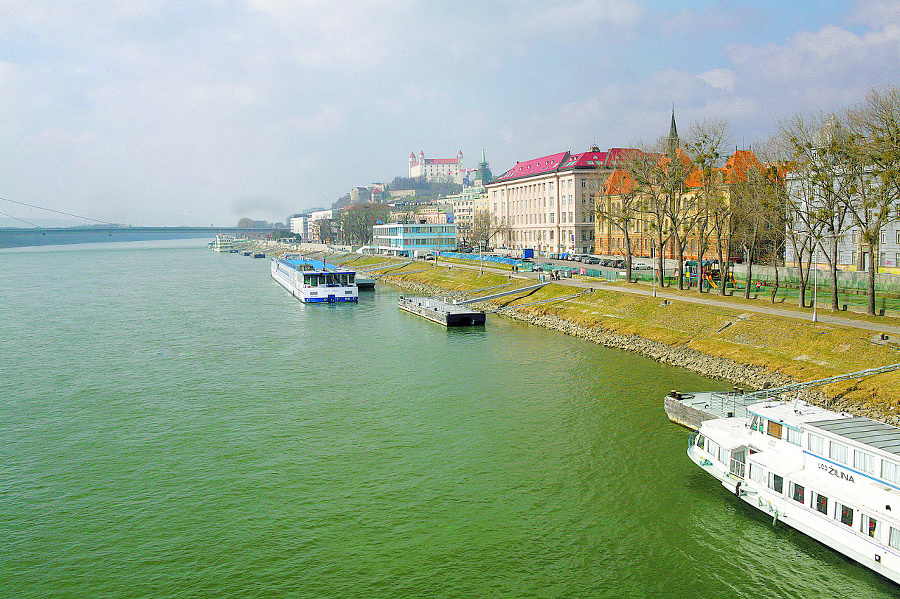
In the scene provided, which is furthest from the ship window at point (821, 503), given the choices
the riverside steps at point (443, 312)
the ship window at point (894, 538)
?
the riverside steps at point (443, 312)

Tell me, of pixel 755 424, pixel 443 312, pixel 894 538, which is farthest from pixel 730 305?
pixel 894 538

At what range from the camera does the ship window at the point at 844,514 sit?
20438mm

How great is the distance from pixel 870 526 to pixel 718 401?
1309cm

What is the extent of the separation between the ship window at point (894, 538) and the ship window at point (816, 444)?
3.61 meters

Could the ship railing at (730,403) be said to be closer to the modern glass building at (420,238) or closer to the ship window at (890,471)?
the ship window at (890,471)

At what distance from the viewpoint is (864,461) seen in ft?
68.8

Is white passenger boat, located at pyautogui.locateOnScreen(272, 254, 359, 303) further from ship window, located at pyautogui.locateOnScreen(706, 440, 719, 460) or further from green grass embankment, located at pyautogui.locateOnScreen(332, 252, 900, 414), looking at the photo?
ship window, located at pyautogui.locateOnScreen(706, 440, 719, 460)

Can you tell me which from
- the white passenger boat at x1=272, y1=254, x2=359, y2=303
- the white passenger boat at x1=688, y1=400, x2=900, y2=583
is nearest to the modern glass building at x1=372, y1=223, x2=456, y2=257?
the white passenger boat at x1=272, y1=254, x2=359, y2=303

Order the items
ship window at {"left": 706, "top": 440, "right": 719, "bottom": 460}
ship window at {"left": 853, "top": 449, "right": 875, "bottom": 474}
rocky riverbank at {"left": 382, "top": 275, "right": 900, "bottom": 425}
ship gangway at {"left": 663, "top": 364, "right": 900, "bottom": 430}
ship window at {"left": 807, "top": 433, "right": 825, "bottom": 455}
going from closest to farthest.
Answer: ship window at {"left": 853, "top": 449, "right": 875, "bottom": 474} → ship window at {"left": 807, "top": 433, "right": 825, "bottom": 455} → ship window at {"left": 706, "top": 440, "right": 719, "bottom": 460} → ship gangway at {"left": 663, "top": 364, "right": 900, "bottom": 430} → rocky riverbank at {"left": 382, "top": 275, "right": 900, "bottom": 425}

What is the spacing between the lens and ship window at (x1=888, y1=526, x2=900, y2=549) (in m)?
19.0

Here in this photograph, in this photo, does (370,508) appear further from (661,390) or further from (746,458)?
(661,390)

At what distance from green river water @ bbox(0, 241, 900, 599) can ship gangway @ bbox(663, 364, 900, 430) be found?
4.04 ft

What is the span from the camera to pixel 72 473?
2772cm

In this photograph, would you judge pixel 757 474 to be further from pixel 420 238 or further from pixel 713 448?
pixel 420 238
